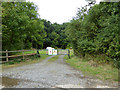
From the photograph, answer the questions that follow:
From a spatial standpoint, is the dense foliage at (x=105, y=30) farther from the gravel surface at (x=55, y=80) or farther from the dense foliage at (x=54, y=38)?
the dense foliage at (x=54, y=38)

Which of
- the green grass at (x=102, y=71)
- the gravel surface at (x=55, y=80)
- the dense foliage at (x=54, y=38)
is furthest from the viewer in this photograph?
the dense foliage at (x=54, y=38)

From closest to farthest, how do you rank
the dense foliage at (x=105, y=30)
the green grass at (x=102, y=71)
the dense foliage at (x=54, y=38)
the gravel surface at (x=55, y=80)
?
the gravel surface at (x=55, y=80) → the green grass at (x=102, y=71) → the dense foliage at (x=105, y=30) → the dense foliage at (x=54, y=38)

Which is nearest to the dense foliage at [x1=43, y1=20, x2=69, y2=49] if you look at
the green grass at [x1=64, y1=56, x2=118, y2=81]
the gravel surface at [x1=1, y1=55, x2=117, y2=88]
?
the green grass at [x1=64, y1=56, x2=118, y2=81]

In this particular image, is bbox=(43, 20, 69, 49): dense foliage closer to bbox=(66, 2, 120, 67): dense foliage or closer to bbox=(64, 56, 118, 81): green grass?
bbox=(66, 2, 120, 67): dense foliage

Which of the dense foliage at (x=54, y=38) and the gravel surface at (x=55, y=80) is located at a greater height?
the dense foliage at (x=54, y=38)

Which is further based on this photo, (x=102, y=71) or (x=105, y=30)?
(x=105, y=30)

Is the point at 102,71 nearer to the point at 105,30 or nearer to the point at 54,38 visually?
the point at 105,30

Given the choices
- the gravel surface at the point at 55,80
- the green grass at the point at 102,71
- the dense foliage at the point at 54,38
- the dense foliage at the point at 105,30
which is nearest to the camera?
the gravel surface at the point at 55,80

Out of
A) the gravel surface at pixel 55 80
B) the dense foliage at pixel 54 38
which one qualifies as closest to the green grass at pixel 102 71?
the gravel surface at pixel 55 80

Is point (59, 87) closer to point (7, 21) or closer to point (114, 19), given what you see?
point (114, 19)

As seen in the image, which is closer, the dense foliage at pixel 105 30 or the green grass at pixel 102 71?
the green grass at pixel 102 71

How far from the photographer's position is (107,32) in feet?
25.0

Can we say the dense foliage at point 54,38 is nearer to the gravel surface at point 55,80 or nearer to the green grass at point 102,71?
the green grass at point 102,71

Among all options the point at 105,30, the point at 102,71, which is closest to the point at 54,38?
the point at 105,30
